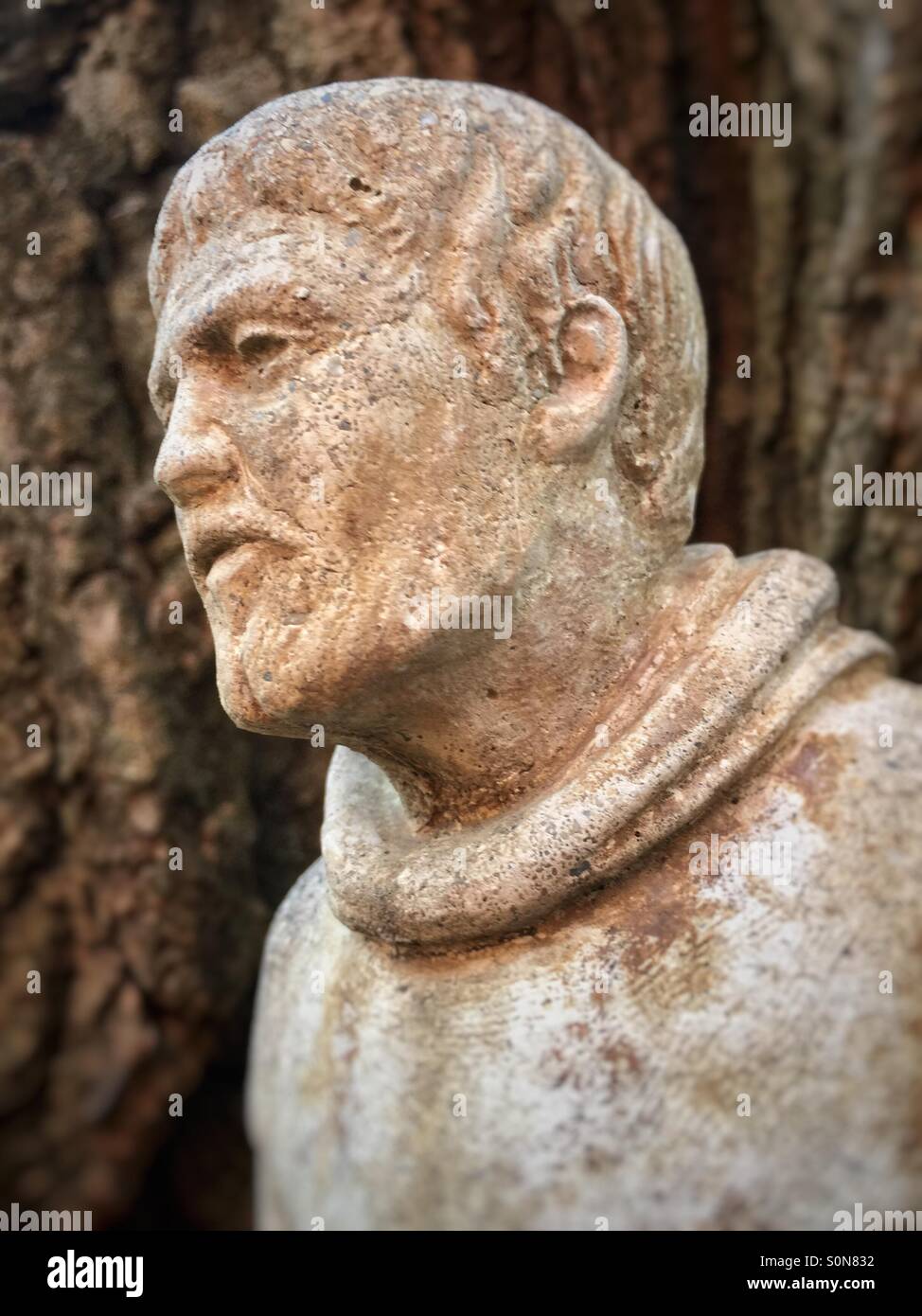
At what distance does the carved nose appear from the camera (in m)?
1.57

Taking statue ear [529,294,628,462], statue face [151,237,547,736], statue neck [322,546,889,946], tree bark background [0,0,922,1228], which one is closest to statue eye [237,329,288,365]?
statue face [151,237,547,736]

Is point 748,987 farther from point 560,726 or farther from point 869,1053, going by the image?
point 560,726

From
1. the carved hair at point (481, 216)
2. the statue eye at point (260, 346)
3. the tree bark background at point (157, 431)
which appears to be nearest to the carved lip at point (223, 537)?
the statue eye at point (260, 346)

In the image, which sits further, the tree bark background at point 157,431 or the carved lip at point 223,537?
the tree bark background at point 157,431

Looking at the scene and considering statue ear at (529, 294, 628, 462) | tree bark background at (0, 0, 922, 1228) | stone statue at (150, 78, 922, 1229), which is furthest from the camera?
tree bark background at (0, 0, 922, 1228)

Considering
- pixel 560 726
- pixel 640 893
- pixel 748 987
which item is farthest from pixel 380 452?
pixel 748 987

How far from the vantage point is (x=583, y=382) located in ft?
5.53

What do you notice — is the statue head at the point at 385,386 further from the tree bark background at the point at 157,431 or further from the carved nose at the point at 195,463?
the tree bark background at the point at 157,431

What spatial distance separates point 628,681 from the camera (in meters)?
1.72

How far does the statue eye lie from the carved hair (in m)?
0.14

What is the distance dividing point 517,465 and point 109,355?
50.7 inches

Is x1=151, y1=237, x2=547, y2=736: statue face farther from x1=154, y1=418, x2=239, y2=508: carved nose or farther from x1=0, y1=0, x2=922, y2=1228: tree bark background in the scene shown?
x1=0, y1=0, x2=922, y2=1228: tree bark background

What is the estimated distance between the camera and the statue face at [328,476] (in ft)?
5.08

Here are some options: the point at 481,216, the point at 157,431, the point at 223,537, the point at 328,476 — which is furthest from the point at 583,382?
the point at 157,431
